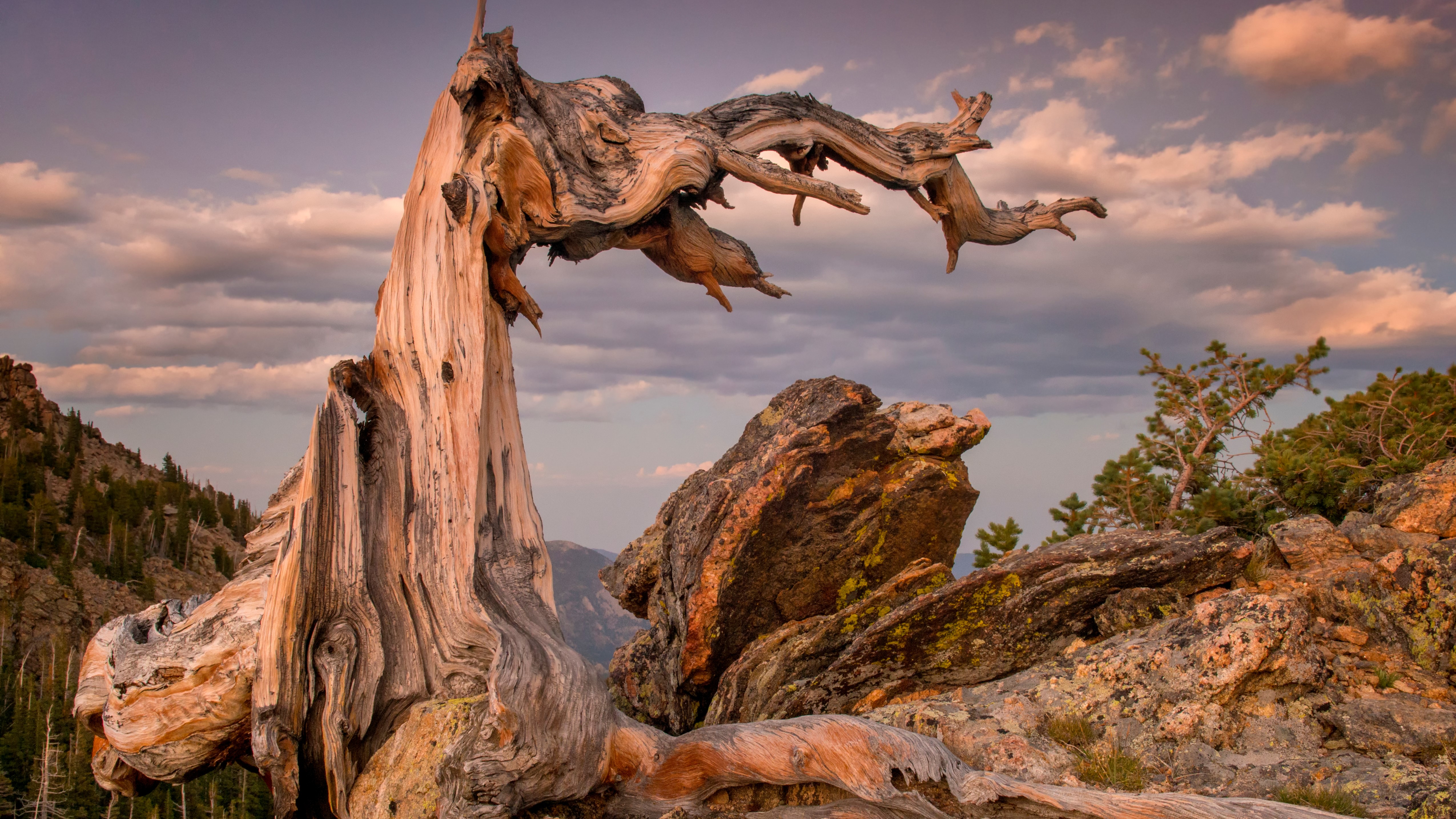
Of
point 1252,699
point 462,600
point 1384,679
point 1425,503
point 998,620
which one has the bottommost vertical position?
point 1252,699

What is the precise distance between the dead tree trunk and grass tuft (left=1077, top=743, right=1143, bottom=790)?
1.84 feet

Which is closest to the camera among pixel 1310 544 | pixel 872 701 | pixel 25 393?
pixel 872 701

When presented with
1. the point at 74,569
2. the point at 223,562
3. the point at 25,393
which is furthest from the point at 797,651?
the point at 25,393

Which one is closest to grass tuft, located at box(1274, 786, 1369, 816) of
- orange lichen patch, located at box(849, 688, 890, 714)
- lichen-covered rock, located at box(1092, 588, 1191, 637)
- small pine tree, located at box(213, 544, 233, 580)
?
lichen-covered rock, located at box(1092, 588, 1191, 637)

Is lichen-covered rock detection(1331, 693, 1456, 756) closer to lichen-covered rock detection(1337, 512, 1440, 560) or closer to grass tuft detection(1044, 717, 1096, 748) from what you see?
grass tuft detection(1044, 717, 1096, 748)

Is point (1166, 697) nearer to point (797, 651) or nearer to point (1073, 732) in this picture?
point (1073, 732)

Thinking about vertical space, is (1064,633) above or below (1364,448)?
below

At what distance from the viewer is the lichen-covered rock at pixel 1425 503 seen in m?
9.35

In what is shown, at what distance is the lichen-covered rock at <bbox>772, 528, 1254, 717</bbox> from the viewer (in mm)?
8500

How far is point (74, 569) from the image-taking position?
202ft

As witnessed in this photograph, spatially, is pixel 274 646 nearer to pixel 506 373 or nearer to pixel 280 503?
pixel 280 503

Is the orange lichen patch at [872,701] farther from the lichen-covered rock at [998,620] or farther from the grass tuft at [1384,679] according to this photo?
the grass tuft at [1384,679]

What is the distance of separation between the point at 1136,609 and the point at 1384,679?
2037 mm

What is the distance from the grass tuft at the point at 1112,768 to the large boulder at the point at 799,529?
369 cm
